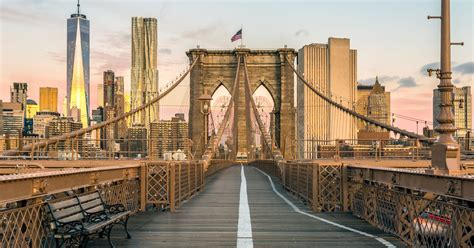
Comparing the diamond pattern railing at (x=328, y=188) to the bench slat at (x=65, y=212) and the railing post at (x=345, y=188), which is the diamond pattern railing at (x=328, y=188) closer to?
the railing post at (x=345, y=188)

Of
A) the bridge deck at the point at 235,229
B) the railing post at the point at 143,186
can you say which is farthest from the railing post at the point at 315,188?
the railing post at the point at 143,186

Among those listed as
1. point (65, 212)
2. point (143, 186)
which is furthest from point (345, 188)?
point (65, 212)

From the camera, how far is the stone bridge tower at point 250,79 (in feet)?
282

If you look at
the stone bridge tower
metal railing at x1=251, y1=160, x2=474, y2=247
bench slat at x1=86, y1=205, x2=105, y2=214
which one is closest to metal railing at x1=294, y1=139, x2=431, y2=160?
metal railing at x1=251, y1=160, x2=474, y2=247

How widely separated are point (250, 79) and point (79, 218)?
7975cm

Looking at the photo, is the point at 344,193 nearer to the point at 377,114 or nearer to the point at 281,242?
the point at 281,242

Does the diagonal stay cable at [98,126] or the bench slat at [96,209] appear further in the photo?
the diagonal stay cable at [98,126]

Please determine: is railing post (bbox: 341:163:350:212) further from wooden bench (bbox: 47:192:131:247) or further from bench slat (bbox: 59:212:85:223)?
bench slat (bbox: 59:212:85:223)

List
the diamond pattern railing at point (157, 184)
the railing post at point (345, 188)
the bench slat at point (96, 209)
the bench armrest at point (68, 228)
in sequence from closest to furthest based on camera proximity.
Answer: the bench armrest at point (68, 228)
the bench slat at point (96, 209)
the railing post at point (345, 188)
the diamond pattern railing at point (157, 184)

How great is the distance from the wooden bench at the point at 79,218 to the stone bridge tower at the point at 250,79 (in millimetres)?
73573

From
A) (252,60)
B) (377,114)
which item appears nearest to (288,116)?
(252,60)

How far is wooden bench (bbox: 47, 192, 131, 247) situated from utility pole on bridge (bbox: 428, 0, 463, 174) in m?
6.05

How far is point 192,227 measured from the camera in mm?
12680

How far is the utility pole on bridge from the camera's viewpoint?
36.2ft
